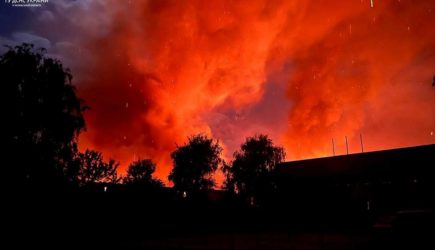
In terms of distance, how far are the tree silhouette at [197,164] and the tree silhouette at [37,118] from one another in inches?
1828

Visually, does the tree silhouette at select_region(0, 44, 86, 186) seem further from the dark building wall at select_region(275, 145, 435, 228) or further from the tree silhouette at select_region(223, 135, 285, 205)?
the tree silhouette at select_region(223, 135, 285, 205)

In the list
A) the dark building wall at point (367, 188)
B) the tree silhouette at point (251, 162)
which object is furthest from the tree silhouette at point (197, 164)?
the dark building wall at point (367, 188)

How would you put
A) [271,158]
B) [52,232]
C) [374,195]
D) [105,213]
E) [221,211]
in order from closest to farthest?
[52,232] < [105,213] < [221,211] < [374,195] < [271,158]

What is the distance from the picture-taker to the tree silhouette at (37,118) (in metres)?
23.5

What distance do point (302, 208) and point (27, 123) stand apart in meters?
27.9

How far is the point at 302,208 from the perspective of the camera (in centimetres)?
3609

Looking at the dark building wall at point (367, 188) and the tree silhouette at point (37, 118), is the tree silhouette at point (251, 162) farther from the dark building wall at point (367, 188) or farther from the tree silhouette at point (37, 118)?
the tree silhouette at point (37, 118)

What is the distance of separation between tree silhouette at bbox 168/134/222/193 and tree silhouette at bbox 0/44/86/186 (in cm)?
4643

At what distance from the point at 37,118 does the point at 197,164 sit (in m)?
49.8

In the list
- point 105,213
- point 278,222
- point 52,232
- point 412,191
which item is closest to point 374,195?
point 412,191

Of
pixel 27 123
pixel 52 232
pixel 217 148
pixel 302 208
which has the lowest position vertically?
pixel 52 232

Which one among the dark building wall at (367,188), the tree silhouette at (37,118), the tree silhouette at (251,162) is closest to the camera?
the tree silhouette at (37,118)

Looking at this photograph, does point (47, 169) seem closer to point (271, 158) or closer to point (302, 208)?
point (302, 208)

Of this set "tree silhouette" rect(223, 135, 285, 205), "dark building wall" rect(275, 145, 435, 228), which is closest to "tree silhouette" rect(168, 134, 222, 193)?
"tree silhouette" rect(223, 135, 285, 205)
